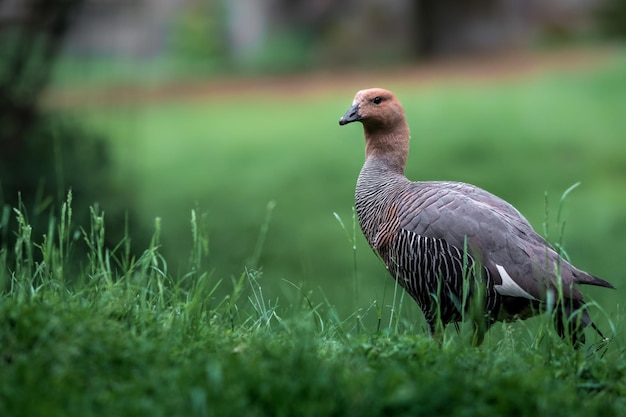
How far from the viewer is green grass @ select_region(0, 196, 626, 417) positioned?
3344 millimetres

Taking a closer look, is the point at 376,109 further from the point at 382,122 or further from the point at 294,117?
the point at 294,117

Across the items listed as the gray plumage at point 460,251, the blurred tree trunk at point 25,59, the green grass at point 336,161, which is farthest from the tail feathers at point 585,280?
the blurred tree trunk at point 25,59

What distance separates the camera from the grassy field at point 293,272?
344 centimetres

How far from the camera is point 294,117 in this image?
42.6 ft

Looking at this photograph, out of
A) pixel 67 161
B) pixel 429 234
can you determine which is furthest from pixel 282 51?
pixel 429 234

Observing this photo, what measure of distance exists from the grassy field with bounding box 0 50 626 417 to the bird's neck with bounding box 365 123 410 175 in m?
0.78

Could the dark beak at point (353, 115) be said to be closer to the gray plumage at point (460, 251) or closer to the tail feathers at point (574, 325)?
the gray plumage at point (460, 251)

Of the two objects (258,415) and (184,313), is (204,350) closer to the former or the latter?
(184,313)

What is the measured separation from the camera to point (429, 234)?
→ 17.2ft

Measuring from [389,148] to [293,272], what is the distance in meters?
3.55

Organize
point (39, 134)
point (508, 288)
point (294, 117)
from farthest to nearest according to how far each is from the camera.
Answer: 1. point (294, 117)
2. point (39, 134)
3. point (508, 288)

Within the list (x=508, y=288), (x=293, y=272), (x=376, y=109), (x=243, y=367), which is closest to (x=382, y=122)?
(x=376, y=109)

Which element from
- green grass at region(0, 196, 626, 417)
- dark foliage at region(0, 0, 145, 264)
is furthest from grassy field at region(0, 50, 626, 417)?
dark foliage at region(0, 0, 145, 264)

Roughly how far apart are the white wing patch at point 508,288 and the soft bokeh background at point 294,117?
1.04 meters
